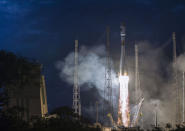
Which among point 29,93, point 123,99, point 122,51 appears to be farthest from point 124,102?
point 29,93

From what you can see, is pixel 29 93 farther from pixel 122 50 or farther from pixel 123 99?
pixel 122 50

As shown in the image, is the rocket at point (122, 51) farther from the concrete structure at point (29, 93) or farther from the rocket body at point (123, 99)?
the concrete structure at point (29, 93)

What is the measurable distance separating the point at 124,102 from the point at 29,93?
19315mm

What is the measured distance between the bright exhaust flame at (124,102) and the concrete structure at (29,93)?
54.3ft

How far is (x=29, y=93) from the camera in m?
35.1

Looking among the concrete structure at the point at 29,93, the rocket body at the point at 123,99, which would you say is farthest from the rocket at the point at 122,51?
the concrete structure at the point at 29,93

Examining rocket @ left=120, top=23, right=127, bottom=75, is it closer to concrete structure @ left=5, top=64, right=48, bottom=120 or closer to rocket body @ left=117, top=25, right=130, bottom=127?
rocket body @ left=117, top=25, right=130, bottom=127

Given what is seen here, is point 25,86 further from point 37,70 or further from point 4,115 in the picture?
point 4,115

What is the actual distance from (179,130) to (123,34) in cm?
3013

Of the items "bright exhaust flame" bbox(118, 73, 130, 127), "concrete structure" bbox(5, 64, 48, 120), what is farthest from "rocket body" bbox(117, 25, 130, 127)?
"concrete structure" bbox(5, 64, 48, 120)

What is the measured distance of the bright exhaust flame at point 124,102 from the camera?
49.3 meters

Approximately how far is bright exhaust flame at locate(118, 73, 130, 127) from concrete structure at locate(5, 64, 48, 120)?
1655 cm

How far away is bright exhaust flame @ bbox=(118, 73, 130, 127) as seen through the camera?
1941 inches

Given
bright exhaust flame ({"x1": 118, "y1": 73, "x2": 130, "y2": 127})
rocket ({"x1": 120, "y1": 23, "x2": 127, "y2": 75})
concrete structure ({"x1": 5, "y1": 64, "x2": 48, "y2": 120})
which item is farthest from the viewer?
rocket ({"x1": 120, "y1": 23, "x2": 127, "y2": 75})
